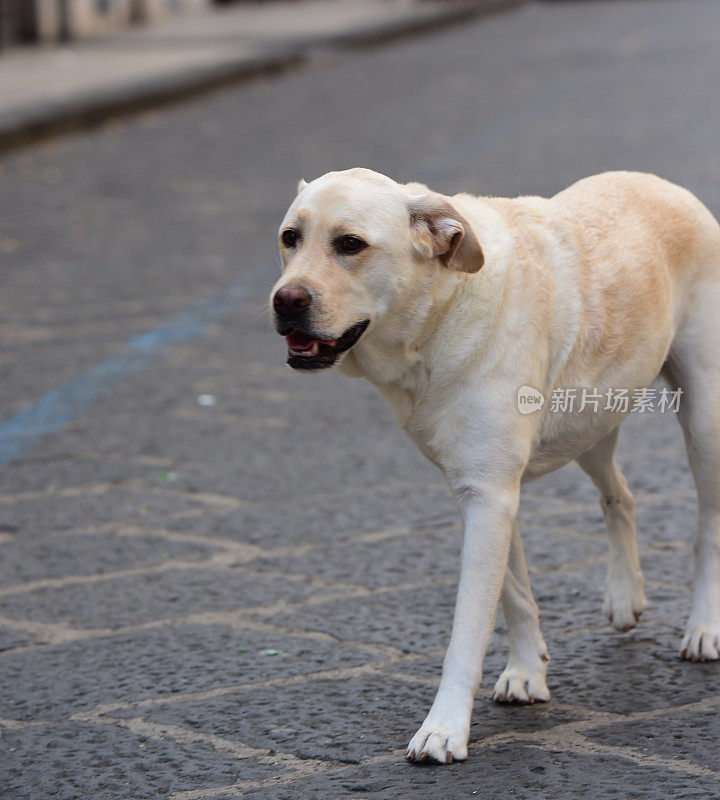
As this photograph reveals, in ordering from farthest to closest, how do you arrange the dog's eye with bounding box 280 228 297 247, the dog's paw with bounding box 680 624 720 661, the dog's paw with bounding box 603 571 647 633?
the dog's paw with bounding box 603 571 647 633
the dog's paw with bounding box 680 624 720 661
the dog's eye with bounding box 280 228 297 247

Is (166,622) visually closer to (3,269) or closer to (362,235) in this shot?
(362,235)

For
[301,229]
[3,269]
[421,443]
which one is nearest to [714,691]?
[421,443]

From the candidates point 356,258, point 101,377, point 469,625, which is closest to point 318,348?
point 356,258

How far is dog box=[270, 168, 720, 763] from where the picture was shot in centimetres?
260

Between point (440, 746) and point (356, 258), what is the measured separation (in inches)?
35.6

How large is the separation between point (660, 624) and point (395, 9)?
25.6m

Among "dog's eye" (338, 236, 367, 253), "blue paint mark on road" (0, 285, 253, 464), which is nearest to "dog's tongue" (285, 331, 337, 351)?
"dog's eye" (338, 236, 367, 253)

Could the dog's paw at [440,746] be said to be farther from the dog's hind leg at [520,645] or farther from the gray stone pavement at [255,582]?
the dog's hind leg at [520,645]

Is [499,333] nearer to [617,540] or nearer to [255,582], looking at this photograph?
[617,540]

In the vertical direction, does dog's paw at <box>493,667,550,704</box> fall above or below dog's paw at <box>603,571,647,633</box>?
below

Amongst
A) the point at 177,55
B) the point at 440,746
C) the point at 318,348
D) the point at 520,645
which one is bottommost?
the point at 440,746

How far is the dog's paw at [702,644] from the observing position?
3037 mm

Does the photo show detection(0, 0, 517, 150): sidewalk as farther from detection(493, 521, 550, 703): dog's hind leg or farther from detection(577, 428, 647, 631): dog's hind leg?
detection(493, 521, 550, 703): dog's hind leg

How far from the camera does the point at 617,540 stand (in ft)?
10.7
